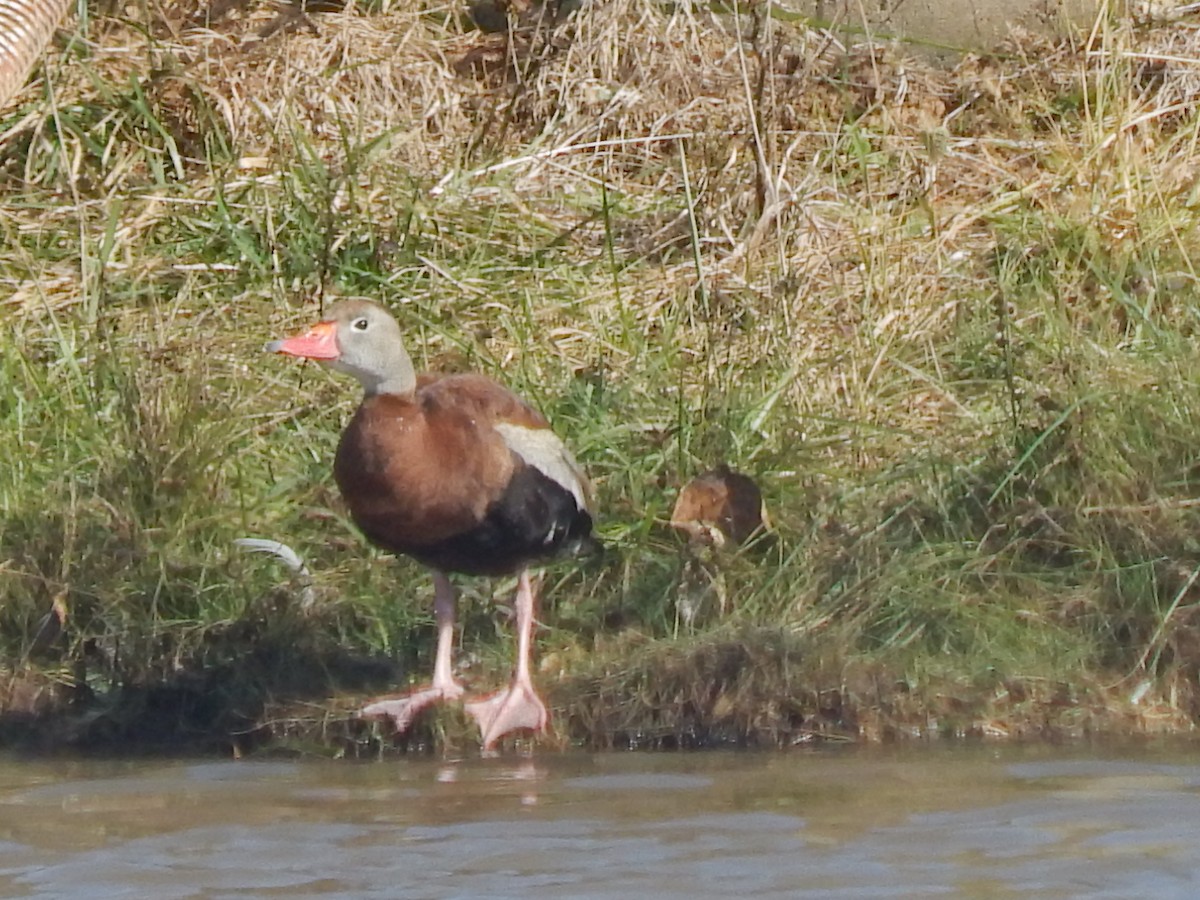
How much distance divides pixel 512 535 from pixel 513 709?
15.2 inches

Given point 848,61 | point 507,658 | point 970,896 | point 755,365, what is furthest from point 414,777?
point 848,61

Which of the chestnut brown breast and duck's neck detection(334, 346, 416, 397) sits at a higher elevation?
duck's neck detection(334, 346, 416, 397)

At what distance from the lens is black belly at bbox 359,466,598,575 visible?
489 cm

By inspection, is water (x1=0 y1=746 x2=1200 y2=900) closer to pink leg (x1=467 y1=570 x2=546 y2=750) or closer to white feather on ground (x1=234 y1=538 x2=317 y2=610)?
pink leg (x1=467 y1=570 x2=546 y2=750)

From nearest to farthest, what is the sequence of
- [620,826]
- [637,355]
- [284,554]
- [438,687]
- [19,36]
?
[620,826] → [438,687] → [284,554] → [637,355] → [19,36]

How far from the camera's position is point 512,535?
493cm

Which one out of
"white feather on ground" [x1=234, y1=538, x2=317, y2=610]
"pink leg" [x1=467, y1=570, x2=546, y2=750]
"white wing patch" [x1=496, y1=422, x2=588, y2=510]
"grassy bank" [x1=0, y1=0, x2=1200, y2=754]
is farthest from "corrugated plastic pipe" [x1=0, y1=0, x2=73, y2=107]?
"pink leg" [x1=467, y1=570, x2=546, y2=750]

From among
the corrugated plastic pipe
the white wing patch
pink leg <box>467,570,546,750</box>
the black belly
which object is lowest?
pink leg <box>467,570,546,750</box>

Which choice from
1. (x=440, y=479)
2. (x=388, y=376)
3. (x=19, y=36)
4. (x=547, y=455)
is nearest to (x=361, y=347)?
(x=388, y=376)

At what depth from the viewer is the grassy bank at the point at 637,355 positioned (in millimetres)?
5172

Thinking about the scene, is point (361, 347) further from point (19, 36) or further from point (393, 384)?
point (19, 36)

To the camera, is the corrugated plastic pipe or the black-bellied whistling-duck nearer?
the black-bellied whistling-duck

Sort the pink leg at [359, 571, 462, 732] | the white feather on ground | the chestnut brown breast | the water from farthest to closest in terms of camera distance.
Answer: the white feather on ground, the pink leg at [359, 571, 462, 732], the chestnut brown breast, the water

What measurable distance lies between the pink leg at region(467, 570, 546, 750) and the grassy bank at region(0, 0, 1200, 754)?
146 millimetres
